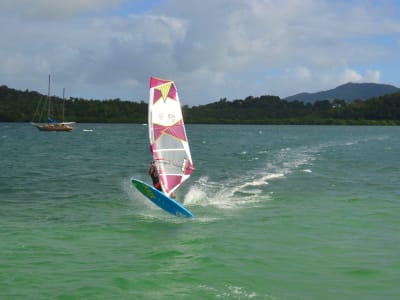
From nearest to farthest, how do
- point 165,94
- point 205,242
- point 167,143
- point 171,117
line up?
point 205,242
point 165,94
point 171,117
point 167,143

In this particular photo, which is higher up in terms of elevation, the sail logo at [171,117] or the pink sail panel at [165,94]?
the pink sail panel at [165,94]

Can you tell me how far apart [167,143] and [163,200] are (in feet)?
6.95

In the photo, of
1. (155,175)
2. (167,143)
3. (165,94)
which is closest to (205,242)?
(167,143)

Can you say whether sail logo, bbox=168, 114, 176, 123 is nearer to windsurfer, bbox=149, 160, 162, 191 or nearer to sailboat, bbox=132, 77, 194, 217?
sailboat, bbox=132, 77, 194, 217

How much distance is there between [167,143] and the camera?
67.1 ft

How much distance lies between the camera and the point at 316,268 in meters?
14.2

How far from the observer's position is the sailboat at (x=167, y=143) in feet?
65.2

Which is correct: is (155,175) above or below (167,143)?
below

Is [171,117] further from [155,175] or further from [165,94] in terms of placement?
[155,175]

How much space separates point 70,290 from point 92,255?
9.59ft

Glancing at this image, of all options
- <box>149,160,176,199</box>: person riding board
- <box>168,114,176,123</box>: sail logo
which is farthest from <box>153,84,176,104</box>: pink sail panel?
<box>149,160,176,199</box>: person riding board

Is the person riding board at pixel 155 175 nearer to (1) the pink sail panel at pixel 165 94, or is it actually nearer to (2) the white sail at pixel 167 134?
(2) the white sail at pixel 167 134

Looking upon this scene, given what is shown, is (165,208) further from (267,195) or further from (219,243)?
(267,195)

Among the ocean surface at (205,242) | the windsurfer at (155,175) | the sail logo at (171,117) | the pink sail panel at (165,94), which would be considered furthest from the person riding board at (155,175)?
the pink sail panel at (165,94)
